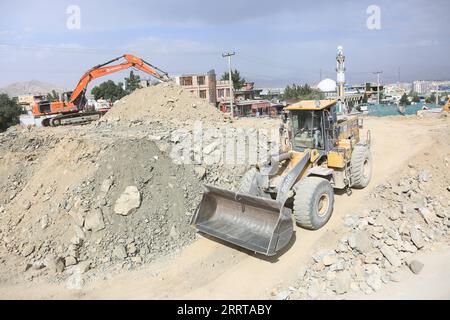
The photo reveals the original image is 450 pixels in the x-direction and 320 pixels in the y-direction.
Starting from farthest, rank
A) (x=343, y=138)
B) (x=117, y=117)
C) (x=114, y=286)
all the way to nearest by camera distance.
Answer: (x=117, y=117), (x=343, y=138), (x=114, y=286)

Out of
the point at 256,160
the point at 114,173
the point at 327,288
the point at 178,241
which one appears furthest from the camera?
the point at 256,160

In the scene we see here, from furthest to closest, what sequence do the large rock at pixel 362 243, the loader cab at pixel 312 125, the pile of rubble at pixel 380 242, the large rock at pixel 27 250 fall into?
1. the loader cab at pixel 312 125
2. the large rock at pixel 27 250
3. the large rock at pixel 362 243
4. the pile of rubble at pixel 380 242

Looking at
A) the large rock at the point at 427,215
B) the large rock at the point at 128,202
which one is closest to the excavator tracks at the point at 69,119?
the large rock at the point at 128,202

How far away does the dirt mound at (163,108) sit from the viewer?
601 inches

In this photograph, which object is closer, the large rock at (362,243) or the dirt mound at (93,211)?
the large rock at (362,243)

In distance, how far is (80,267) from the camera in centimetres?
711

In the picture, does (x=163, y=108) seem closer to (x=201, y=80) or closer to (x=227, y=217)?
(x=227, y=217)

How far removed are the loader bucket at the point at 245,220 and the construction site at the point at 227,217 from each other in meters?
Answer: 0.03

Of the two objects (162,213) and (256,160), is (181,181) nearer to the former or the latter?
(162,213)

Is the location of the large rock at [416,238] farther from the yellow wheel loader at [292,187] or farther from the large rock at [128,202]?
the large rock at [128,202]

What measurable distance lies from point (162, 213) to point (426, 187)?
6.55m

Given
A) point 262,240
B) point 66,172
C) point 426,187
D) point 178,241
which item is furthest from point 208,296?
point 426,187

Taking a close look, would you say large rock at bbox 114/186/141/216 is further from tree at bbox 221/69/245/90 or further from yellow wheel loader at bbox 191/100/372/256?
tree at bbox 221/69/245/90

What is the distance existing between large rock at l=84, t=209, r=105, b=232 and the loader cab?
472cm
